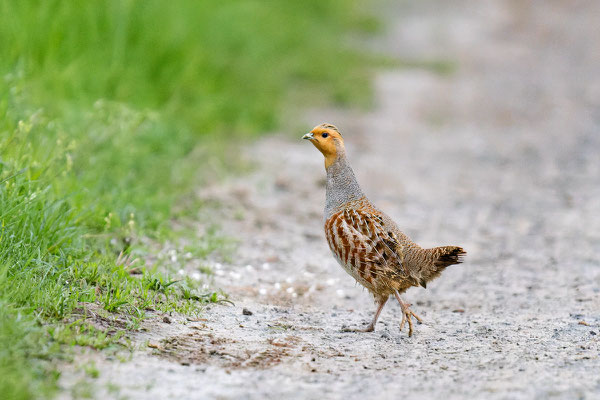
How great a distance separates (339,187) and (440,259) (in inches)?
32.4

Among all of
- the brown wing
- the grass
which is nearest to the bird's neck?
the brown wing

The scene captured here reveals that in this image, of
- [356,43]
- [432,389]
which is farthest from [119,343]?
[356,43]

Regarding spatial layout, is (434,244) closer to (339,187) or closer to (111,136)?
(339,187)

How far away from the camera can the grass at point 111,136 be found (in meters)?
3.82

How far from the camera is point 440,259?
411cm

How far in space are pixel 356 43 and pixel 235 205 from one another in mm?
7706

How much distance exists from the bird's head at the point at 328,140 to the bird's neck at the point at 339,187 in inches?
1.1

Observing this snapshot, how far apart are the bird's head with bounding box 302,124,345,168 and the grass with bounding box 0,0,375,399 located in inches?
43.2

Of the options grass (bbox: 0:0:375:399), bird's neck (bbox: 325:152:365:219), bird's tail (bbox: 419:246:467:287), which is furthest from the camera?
bird's neck (bbox: 325:152:365:219)

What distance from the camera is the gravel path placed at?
3520mm

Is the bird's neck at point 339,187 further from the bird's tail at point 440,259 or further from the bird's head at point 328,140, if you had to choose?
the bird's tail at point 440,259

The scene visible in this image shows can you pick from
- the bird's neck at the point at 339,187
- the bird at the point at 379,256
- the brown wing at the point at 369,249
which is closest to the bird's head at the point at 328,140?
the bird's neck at the point at 339,187

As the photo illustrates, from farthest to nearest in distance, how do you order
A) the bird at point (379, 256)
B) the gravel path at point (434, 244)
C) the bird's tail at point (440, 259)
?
the bird at point (379, 256) < the bird's tail at point (440, 259) < the gravel path at point (434, 244)

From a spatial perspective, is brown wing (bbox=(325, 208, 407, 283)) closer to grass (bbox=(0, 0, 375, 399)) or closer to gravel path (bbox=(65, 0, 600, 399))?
gravel path (bbox=(65, 0, 600, 399))
